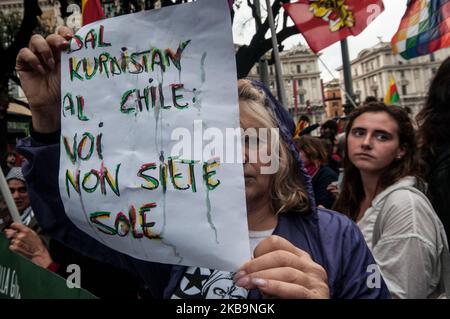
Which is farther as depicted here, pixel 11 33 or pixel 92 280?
pixel 11 33

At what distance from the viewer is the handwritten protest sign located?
0.91 m

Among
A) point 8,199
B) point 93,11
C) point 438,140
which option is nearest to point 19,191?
point 8,199

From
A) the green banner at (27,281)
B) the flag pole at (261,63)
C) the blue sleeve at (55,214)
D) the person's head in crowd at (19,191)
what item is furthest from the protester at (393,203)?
the flag pole at (261,63)

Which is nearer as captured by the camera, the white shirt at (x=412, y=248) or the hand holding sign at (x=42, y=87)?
the hand holding sign at (x=42, y=87)

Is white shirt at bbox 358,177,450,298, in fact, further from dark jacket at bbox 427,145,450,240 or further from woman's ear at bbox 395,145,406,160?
woman's ear at bbox 395,145,406,160

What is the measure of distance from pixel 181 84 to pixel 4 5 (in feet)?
97.7

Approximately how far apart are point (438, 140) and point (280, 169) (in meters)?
0.97

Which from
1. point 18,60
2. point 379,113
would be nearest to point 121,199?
point 18,60

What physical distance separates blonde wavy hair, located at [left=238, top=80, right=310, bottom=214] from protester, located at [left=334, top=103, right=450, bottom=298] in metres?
0.61

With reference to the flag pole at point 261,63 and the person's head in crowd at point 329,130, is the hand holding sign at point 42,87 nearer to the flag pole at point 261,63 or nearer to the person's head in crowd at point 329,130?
the person's head in crowd at point 329,130

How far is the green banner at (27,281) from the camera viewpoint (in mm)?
1214

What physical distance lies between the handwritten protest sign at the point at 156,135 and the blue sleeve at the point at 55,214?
17 centimetres
